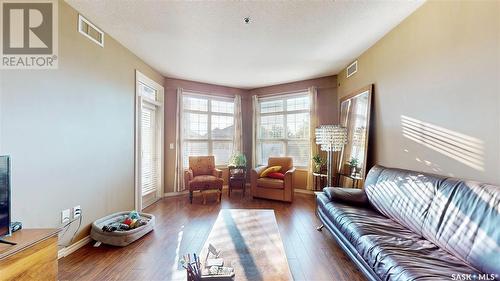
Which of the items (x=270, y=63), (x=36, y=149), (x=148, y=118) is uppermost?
(x=270, y=63)

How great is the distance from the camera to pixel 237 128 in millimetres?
5543

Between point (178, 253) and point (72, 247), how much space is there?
1.17 metres

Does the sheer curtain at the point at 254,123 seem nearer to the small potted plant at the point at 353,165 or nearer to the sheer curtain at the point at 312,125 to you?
the sheer curtain at the point at 312,125

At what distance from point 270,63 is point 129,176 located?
10.0 feet

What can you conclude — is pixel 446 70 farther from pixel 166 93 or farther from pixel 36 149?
pixel 166 93

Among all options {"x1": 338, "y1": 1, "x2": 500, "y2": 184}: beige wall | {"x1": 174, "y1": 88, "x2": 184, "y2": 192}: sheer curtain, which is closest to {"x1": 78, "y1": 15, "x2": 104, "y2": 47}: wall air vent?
{"x1": 174, "y1": 88, "x2": 184, "y2": 192}: sheer curtain

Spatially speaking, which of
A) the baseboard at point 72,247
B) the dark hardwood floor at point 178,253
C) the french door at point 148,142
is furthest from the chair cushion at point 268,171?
the baseboard at point 72,247

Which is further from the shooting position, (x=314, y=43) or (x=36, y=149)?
(x=314, y=43)

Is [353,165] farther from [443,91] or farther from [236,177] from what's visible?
[236,177]

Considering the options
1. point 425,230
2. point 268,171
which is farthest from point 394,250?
point 268,171

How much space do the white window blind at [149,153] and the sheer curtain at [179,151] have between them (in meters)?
0.39

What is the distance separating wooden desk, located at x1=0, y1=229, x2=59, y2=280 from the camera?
131 centimetres

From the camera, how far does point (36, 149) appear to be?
2020 mm

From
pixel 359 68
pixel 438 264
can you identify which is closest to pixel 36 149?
pixel 438 264
